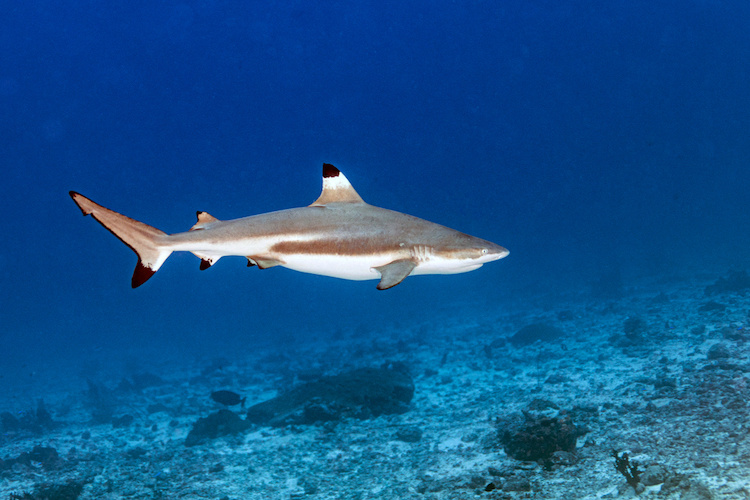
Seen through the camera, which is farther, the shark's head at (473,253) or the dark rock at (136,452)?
the dark rock at (136,452)

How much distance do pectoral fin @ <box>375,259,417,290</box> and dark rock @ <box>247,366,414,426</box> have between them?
30.1 feet

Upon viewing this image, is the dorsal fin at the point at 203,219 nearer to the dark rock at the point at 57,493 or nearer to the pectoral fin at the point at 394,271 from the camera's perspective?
the pectoral fin at the point at 394,271

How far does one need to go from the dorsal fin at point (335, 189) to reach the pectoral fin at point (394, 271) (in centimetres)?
88

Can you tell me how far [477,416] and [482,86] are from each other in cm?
13655

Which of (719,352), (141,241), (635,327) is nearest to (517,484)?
(141,241)

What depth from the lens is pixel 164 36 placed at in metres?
96.2

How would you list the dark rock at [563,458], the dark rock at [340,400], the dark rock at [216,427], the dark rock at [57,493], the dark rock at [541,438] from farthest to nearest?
the dark rock at [216,427]
the dark rock at [340,400]
the dark rock at [57,493]
the dark rock at [541,438]
the dark rock at [563,458]

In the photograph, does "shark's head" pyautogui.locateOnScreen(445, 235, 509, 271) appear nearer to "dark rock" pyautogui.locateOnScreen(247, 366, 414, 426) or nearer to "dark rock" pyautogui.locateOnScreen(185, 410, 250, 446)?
"dark rock" pyautogui.locateOnScreen(247, 366, 414, 426)

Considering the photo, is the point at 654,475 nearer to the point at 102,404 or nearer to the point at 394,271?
the point at 394,271

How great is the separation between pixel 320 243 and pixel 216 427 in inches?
444

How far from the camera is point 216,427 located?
39.8ft

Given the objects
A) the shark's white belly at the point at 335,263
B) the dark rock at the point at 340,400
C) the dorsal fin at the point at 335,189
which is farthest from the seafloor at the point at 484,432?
the dorsal fin at the point at 335,189

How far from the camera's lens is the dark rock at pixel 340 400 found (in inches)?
453

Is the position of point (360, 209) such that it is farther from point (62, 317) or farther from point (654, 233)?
point (62, 317)
